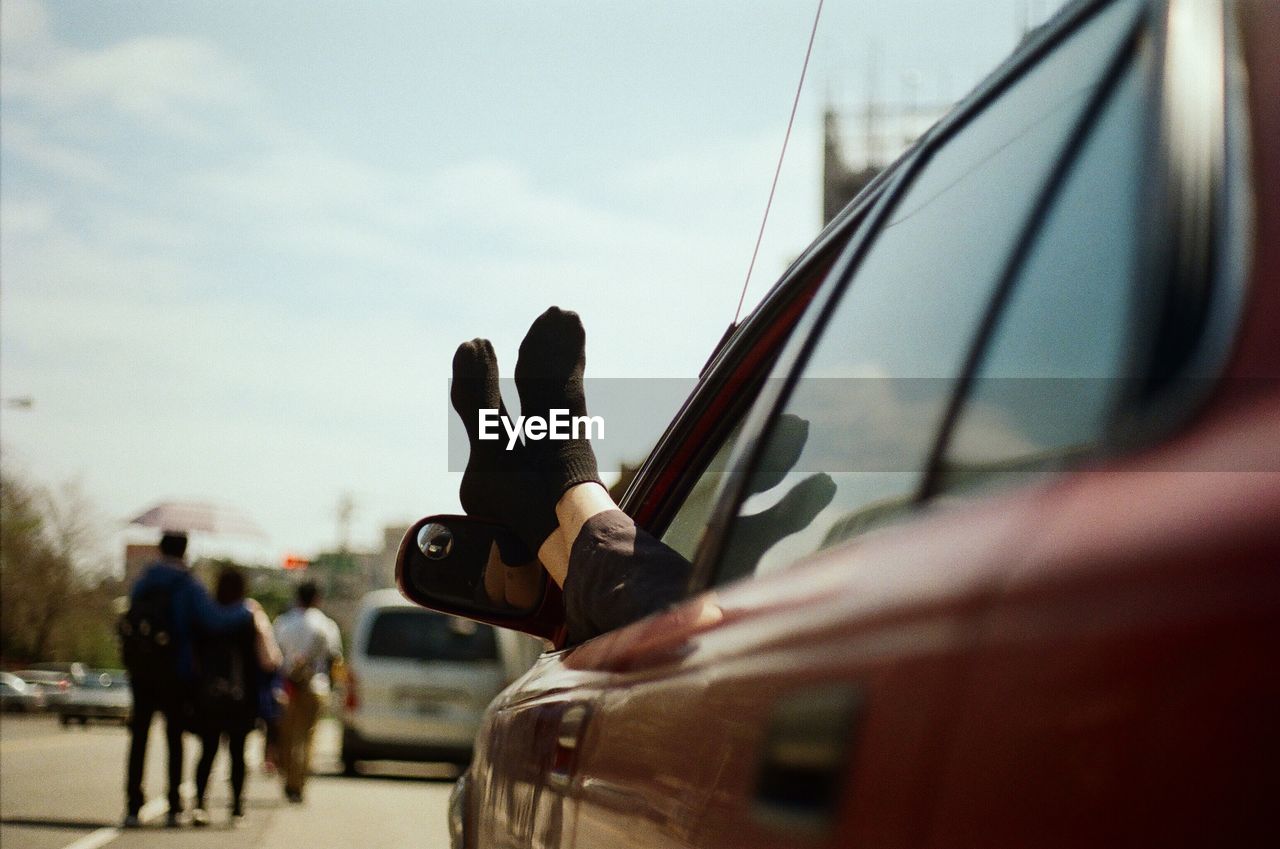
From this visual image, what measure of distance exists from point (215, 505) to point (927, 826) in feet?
53.0

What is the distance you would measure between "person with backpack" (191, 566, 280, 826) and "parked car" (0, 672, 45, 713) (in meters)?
54.9

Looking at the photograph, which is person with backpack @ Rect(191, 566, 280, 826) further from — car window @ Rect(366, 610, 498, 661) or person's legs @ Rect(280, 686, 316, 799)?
car window @ Rect(366, 610, 498, 661)

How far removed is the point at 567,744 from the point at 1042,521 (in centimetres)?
127

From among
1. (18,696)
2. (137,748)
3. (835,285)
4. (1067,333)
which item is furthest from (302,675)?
(18,696)

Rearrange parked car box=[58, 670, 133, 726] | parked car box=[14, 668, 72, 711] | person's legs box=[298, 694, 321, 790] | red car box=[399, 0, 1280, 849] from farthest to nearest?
1. parked car box=[14, 668, 72, 711]
2. parked car box=[58, 670, 133, 726]
3. person's legs box=[298, 694, 321, 790]
4. red car box=[399, 0, 1280, 849]

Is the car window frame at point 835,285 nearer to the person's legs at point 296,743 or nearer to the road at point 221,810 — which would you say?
the road at point 221,810

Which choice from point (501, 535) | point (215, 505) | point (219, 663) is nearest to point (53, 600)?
point (215, 505)

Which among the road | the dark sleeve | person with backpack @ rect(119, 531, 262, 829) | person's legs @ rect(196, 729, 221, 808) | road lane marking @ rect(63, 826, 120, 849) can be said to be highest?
the dark sleeve

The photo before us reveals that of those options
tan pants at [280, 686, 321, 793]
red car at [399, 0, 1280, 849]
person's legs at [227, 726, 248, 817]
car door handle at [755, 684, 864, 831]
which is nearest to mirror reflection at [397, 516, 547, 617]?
red car at [399, 0, 1280, 849]

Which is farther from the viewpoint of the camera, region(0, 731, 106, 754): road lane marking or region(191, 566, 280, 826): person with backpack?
region(0, 731, 106, 754): road lane marking

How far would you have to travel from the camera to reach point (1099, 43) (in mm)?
1155

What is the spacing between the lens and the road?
9.40m

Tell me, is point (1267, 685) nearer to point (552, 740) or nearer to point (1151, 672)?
point (1151, 672)

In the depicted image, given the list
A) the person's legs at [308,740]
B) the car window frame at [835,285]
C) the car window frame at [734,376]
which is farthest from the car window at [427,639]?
the car window frame at [835,285]
